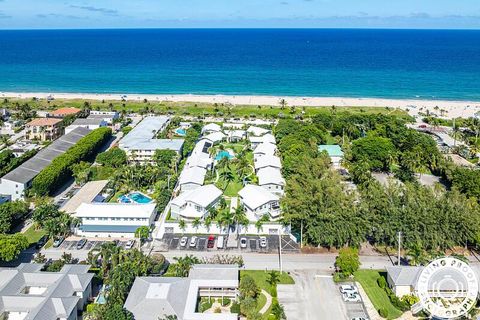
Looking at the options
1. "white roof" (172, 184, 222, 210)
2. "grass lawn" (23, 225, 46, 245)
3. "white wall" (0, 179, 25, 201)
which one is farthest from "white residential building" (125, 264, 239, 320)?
"white wall" (0, 179, 25, 201)

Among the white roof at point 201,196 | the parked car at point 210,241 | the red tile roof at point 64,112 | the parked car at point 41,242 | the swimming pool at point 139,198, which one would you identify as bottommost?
the red tile roof at point 64,112

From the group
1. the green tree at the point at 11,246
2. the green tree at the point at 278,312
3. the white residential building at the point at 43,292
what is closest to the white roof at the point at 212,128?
the green tree at the point at 11,246

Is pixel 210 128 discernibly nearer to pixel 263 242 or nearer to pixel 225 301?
pixel 263 242

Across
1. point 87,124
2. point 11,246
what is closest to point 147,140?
point 87,124

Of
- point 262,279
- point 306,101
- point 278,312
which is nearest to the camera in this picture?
point 278,312

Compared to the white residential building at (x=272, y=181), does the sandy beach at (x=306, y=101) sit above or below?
below

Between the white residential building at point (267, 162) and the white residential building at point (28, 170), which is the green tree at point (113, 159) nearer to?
the white residential building at point (28, 170)
